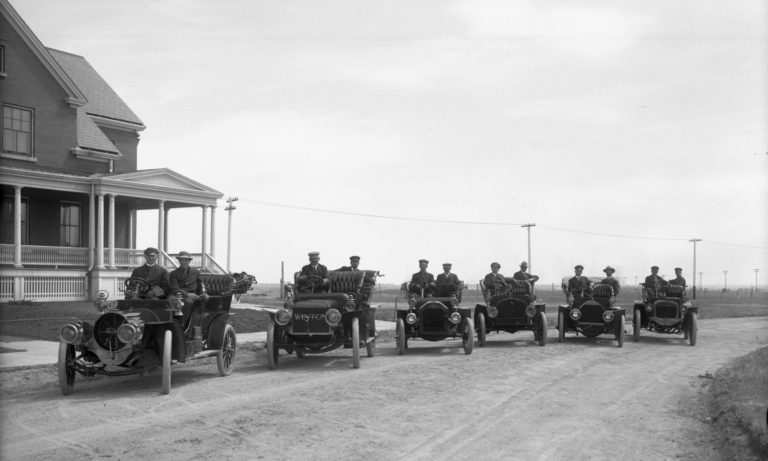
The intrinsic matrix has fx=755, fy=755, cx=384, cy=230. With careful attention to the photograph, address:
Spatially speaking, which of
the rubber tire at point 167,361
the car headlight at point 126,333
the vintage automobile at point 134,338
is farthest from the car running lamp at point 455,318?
the car headlight at point 126,333

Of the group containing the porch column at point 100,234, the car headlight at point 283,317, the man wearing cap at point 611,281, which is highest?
the porch column at point 100,234

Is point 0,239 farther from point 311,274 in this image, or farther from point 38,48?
point 311,274

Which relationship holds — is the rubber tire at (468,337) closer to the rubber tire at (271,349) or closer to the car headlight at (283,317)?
the car headlight at (283,317)

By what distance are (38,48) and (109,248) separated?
7.58m

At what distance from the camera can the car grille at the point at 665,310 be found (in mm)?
19016

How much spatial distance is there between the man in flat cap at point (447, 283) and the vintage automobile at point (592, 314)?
340 centimetres

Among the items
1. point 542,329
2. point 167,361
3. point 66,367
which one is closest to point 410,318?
point 542,329

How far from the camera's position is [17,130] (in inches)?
1045

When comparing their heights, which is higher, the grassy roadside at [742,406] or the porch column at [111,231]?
the porch column at [111,231]

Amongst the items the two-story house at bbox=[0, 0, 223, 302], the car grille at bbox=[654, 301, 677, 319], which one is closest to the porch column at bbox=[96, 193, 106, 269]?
the two-story house at bbox=[0, 0, 223, 302]

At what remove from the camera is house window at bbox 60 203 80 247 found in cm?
2866

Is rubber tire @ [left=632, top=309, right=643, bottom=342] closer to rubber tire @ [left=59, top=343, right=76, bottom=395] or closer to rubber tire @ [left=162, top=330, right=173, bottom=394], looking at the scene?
rubber tire @ [left=162, top=330, right=173, bottom=394]

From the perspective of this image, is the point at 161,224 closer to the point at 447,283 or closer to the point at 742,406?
the point at 447,283

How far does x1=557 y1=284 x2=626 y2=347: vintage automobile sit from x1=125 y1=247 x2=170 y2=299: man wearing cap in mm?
10369
